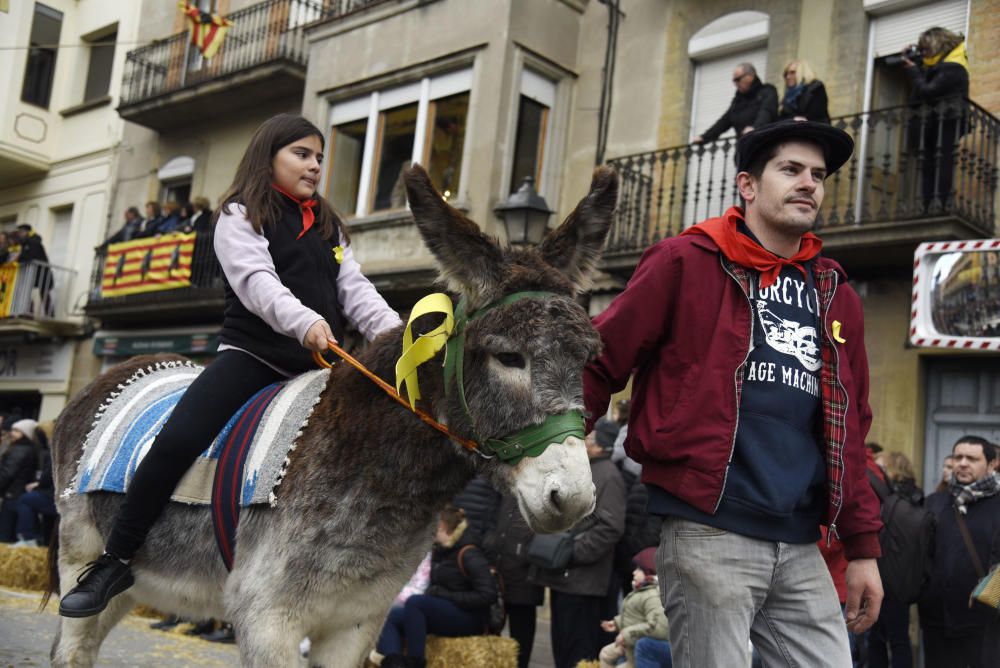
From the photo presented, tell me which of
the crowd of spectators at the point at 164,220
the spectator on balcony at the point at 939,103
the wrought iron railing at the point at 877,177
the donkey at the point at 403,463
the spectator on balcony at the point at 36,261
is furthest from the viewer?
the spectator on balcony at the point at 36,261

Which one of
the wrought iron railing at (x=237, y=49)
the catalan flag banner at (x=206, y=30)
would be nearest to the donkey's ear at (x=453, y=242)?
the wrought iron railing at (x=237, y=49)

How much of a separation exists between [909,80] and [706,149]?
9.23 feet

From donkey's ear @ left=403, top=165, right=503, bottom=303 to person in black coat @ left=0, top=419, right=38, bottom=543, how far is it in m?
13.2

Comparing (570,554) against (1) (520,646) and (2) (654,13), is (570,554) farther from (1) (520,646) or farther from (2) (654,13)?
(2) (654,13)

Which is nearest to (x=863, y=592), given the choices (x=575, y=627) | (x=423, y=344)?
(x=423, y=344)

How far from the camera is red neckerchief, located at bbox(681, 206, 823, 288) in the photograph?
3525 mm

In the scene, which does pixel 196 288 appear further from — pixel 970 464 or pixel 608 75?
pixel 970 464

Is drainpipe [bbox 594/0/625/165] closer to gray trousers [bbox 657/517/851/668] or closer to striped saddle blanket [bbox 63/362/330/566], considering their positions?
striped saddle blanket [bbox 63/362/330/566]

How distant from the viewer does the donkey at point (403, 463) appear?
125 inches

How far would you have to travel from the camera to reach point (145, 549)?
13.8 feet

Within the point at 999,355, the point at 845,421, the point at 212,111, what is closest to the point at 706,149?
the point at 999,355

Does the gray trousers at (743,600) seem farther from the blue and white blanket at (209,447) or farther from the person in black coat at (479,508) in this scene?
the person in black coat at (479,508)

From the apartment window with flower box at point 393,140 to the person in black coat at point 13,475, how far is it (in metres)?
6.70

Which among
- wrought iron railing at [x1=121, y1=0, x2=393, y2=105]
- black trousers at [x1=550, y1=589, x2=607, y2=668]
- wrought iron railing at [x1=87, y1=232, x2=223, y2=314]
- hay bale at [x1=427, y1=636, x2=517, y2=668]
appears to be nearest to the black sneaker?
hay bale at [x1=427, y1=636, x2=517, y2=668]
